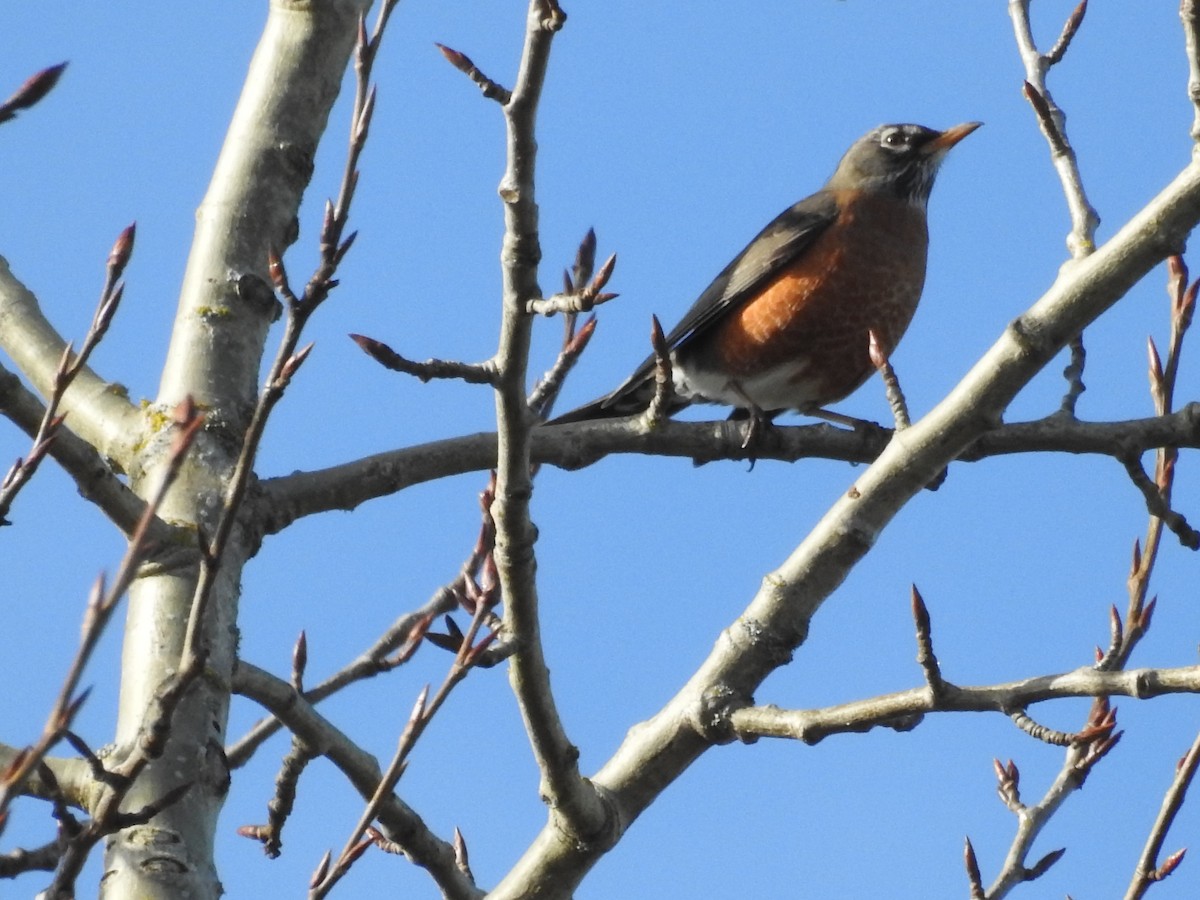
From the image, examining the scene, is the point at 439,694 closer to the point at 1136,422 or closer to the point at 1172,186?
the point at 1172,186

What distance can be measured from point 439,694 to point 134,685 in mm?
1094

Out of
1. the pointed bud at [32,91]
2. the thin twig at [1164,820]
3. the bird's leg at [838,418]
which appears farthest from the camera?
the bird's leg at [838,418]

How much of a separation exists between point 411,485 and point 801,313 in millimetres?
2964

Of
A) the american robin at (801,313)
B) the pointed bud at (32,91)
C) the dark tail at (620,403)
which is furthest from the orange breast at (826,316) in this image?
the pointed bud at (32,91)

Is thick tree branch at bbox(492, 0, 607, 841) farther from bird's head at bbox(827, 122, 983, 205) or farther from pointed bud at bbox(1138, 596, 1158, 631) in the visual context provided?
bird's head at bbox(827, 122, 983, 205)

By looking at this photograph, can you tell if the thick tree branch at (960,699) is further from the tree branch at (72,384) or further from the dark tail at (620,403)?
the dark tail at (620,403)

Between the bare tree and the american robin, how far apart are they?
1.83 metres

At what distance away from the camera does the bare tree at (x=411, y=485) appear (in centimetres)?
204

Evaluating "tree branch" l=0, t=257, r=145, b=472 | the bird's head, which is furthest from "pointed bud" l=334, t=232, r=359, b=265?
the bird's head

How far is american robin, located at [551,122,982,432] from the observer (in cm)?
623

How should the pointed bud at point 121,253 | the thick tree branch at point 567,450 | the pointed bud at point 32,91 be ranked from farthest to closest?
the thick tree branch at point 567,450
the pointed bud at point 121,253
the pointed bud at point 32,91

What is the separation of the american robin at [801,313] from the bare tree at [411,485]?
6.00ft

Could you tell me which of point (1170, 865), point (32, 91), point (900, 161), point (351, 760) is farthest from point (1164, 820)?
point (900, 161)

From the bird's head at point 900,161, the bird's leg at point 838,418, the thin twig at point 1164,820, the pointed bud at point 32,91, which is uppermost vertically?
the bird's head at point 900,161
